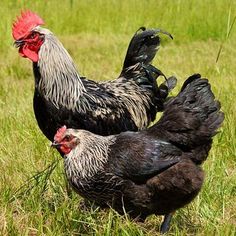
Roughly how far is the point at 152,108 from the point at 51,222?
5.67 ft

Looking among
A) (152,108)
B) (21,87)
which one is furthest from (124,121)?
(21,87)

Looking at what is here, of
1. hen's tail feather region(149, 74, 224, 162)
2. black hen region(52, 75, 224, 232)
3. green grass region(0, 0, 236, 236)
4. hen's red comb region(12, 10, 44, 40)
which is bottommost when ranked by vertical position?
green grass region(0, 0, 236, 236)

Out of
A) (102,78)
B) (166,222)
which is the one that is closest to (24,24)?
(166,222)

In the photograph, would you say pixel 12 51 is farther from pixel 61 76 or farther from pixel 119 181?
pixel 119 181

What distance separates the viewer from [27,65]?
916 centimetres

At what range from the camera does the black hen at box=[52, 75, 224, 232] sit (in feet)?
12.0

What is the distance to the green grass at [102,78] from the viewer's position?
12.3 feet

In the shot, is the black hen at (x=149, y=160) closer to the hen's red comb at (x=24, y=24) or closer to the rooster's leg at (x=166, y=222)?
the rooster's leg at (x=166, y=222)

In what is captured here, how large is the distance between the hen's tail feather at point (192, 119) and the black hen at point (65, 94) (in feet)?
2.15

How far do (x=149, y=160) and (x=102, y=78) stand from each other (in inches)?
186

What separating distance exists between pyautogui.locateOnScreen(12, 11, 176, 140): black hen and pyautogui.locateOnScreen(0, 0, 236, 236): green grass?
16.0 inches

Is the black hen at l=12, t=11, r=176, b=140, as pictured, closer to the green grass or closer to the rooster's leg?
the green grass

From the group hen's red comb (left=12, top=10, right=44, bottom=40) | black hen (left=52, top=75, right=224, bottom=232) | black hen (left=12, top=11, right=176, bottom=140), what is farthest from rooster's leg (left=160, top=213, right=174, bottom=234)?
hen's red comb (left=12, top=10, right=44, bottom=40)

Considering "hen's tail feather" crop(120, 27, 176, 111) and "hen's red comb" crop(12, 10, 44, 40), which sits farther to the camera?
"hen's tail feather" crop(120, 27, 176, 111)
